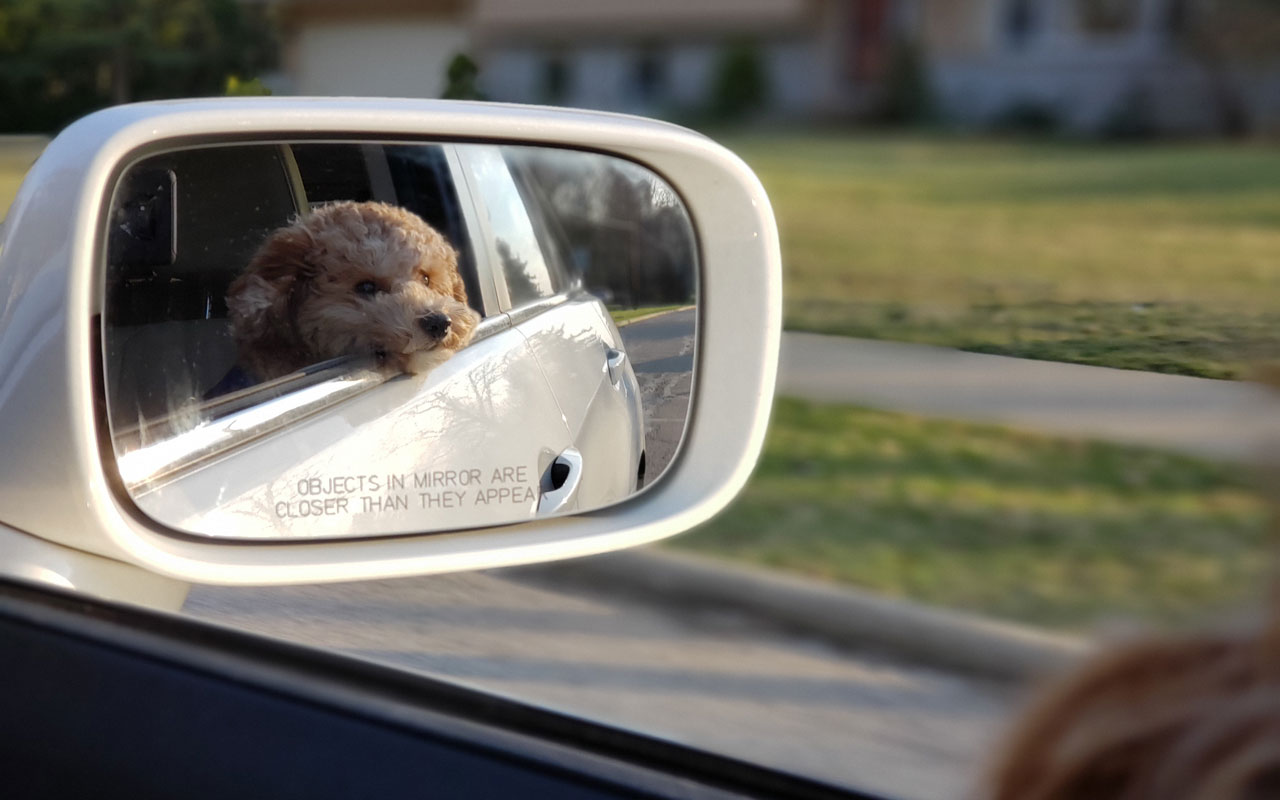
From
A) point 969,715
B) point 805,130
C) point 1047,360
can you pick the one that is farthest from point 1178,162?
point 1047,360

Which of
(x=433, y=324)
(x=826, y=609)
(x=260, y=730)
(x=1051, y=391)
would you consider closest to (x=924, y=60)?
(x=826, y=609)

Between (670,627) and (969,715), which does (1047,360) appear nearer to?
(969,715)

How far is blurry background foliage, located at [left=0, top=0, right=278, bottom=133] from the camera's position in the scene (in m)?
2.30

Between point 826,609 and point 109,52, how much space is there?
130 inches

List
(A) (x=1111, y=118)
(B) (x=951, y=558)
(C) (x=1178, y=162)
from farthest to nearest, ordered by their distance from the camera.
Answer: (A) (x=1111, y=118)
(C) (x=1178, y=162)
(B) (x=951, y=558)

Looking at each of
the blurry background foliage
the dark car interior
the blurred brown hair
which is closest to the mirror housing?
the dark car interior

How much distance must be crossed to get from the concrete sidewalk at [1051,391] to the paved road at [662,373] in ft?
1.60

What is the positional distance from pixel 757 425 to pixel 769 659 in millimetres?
2821

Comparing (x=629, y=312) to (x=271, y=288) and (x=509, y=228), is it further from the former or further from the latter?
(x=271, y=288)

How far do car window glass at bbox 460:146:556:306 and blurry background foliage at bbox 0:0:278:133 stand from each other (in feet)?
1.87

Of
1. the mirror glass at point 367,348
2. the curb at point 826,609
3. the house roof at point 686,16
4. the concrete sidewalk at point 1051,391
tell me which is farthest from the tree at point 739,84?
the mirror glass at point 367,348

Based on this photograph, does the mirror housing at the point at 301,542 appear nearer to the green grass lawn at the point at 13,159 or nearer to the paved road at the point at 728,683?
the green grass lawn at the point at 13,159

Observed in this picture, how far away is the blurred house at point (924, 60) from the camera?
19.2 m

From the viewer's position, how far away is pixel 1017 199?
585 inches
